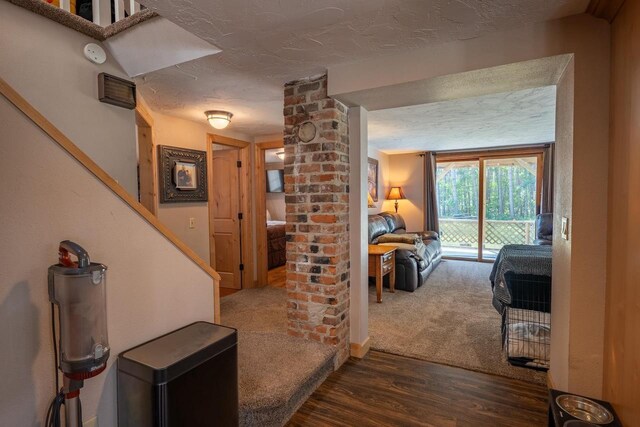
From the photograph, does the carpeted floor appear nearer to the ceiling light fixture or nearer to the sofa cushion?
the ceiling light fixture

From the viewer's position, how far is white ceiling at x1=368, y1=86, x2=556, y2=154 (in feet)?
10.5

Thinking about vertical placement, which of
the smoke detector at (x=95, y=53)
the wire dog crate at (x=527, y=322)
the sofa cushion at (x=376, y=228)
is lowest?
the wire dog crate at (x=527, y=322)

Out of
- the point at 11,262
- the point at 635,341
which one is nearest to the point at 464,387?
the point at 635,341

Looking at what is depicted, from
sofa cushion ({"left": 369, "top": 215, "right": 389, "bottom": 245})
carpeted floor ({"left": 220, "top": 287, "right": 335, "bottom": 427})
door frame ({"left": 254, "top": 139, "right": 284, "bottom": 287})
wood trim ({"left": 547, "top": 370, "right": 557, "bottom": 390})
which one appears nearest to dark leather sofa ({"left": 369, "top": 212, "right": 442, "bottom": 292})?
sofa cushion ({"left": 369, "top": 215, "right": 389, "bottom": 245})

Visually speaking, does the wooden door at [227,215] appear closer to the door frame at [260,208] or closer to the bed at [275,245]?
the door frame at [260,208]

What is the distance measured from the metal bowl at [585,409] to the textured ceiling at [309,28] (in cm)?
179

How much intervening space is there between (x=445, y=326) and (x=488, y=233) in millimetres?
3959

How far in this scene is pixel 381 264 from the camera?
382 cm

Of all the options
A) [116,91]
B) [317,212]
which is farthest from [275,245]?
[116,91]

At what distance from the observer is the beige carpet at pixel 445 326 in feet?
8.07

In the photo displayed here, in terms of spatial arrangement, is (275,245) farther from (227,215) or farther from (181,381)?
(181,381)

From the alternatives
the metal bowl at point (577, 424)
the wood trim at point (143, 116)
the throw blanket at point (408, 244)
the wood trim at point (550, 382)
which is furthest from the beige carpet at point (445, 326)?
the wood trim at point (143, 116)

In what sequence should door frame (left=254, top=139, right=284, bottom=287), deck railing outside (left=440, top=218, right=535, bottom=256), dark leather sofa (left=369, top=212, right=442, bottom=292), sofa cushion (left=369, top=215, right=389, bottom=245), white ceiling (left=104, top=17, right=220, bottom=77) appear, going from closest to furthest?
white ceiling (left=104, top=17, right=220, bottom=77), dark leather sofa (left=369, top=212, right=442, bottom=292), door frame (left=254, top=139, right=284, bottom=287), sofa cushion (left=369, top=215, right=389, bottom=245), deck railing outside (left=440, top=218, right=535, bottom=256)

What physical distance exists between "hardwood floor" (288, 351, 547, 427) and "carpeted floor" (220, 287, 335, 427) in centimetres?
11
